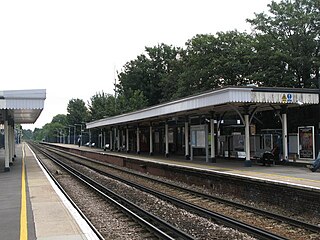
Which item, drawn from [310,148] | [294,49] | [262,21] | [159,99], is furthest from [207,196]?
[159,99]

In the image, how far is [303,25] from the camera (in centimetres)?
3612

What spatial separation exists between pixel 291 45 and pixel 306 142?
16400 millimetres

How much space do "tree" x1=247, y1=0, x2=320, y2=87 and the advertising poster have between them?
12.0 meters

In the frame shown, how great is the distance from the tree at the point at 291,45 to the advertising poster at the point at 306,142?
1204 centimetres

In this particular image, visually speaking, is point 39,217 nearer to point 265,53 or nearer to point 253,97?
point 253,97

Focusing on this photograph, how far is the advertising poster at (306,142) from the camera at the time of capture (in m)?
21.9

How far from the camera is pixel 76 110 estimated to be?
123125 mm

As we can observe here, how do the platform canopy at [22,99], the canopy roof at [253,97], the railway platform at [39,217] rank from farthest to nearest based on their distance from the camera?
the platform canopy at [22,99] < the canopy roof at [253,97] < the railway platform at [39,217]

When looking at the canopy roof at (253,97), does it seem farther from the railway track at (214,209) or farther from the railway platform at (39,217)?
the railway platform at (39,217)

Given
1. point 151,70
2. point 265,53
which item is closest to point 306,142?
point 265,53

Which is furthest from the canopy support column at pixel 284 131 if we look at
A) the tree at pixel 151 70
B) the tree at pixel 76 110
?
the tree at pixel 76 110

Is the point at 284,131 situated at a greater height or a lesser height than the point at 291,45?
lesser

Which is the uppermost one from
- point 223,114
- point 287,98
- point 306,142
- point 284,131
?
point 287,98

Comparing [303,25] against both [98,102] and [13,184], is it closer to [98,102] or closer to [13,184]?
[13,184]
